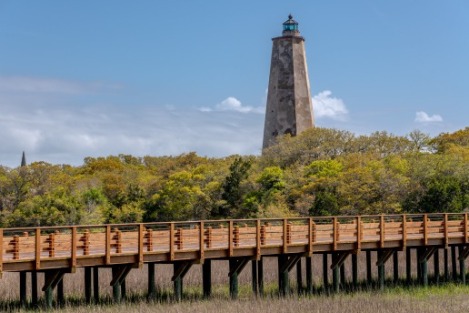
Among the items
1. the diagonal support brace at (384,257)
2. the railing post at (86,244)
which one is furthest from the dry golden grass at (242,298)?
the railing post at (86,244)

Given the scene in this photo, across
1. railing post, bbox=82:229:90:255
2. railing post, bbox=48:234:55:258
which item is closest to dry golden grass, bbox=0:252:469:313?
railing post, bbox=82:229:90:255

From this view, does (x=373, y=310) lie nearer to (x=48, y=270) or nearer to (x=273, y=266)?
(x=48, y=270)

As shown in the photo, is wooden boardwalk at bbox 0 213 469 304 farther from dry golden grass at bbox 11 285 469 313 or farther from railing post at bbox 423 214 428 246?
dry golden grass at bbox 11 285 469 313

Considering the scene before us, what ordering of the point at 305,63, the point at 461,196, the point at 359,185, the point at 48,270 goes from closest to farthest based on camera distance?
1. the point at 48,270
2. the point at 461,196
3. the point at 359,185
4. the point at 305,63

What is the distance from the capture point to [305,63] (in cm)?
8562

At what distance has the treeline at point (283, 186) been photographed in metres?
64.0

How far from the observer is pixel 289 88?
84562mm

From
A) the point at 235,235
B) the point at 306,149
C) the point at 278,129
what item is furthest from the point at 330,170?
the point at 235,235

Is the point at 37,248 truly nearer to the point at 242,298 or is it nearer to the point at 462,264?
the point at 242,298

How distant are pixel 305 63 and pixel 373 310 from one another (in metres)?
58.2

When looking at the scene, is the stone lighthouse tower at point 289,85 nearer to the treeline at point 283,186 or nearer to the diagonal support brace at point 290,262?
the treeline at point 283,186

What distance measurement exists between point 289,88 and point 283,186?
51.6 feet

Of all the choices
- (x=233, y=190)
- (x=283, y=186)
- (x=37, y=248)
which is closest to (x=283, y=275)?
(x=37, y=248)

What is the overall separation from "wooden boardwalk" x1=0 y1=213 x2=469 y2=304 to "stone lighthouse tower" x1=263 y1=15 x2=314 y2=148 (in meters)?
45.2
